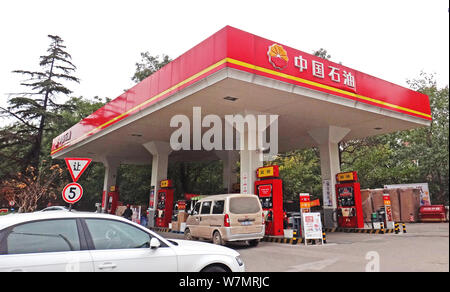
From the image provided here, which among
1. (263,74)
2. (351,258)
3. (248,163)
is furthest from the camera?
(248,163)

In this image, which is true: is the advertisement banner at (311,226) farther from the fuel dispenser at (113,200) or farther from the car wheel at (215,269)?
the fuel dispenser at (113,200)

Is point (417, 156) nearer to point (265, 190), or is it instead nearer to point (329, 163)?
point (329, 163)

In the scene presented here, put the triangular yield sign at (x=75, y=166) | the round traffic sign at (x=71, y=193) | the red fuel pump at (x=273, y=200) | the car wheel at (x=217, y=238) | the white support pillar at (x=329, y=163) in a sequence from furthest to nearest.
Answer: the white support pillar at (x=329, y=163), the red fuel pump at (x=273, y=200), the car wheel at (x=217, y=238), the triangular yield sign at (x=75, y=166), the round traffic sign at (x=71, y=193)

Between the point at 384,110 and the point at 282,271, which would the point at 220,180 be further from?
the point at 282,271

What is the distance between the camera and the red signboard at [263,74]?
33.6 ft

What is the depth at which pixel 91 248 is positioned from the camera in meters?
3.83

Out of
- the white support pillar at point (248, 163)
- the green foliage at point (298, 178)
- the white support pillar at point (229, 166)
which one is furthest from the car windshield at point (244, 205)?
the green foliage at point (298, 178)

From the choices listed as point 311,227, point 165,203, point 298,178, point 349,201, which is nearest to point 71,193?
point 311,227

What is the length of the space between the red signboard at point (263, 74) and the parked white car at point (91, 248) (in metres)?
6.73

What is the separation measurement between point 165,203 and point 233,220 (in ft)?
34.0

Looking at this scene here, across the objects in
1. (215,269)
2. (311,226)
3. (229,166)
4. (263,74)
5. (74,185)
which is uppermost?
(263,74)

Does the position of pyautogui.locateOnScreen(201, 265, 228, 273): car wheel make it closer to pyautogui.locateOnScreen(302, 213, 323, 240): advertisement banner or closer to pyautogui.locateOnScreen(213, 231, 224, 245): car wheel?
pyautogui.locateOnScreen(213, 231, 224, 245): car wheel

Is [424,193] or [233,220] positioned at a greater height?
[424,193]

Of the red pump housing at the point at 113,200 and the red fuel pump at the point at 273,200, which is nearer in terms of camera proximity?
the red fuel pump at the point at 273,200
